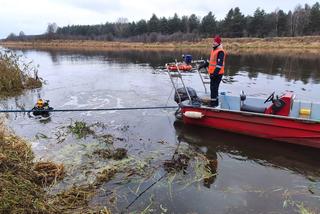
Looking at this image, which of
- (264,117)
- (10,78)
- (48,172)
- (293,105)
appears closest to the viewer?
(48,172)

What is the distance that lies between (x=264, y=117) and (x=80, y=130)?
17.9 ft

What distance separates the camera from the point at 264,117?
9.03 metres

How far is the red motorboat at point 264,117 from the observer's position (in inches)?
341

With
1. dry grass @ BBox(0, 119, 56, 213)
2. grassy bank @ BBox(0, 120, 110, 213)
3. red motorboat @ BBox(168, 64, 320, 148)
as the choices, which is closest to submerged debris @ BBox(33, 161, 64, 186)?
grassy bank @ BBox(0, 120, 110, 213)

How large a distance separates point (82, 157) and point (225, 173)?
11.4 feet

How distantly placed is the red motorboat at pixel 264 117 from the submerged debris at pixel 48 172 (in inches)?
174

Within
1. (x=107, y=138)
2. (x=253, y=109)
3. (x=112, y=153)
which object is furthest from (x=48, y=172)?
(x=253, y=109)

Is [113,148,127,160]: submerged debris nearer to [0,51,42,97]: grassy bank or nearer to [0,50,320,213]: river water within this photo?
[0,50,320,213]: river water

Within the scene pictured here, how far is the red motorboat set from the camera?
866cm

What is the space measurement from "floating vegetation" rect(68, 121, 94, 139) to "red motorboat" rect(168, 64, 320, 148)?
3.01 meters

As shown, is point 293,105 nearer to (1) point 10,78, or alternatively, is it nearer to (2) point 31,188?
(2) point 31,188

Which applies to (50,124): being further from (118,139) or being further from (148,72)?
(148,72)

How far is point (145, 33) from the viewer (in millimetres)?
84625

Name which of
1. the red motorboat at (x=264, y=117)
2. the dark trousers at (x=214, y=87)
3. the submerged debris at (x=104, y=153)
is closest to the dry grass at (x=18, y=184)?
the submerged debris at (x=104, y=153)
